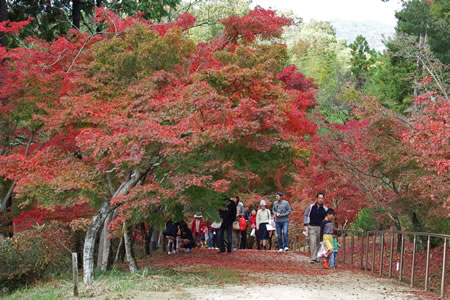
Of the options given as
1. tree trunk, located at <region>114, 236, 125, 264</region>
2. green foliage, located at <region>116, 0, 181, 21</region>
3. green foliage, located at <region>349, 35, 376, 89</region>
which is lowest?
tree trunk, located at <region>114, 236, 125, 264</region>

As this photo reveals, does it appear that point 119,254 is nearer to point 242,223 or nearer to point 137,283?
point 242,223

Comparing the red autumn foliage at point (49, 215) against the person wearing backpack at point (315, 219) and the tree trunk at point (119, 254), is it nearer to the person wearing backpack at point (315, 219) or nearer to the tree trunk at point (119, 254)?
the tree trunk at point (119, 254)

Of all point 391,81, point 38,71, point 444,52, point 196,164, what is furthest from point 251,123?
point 391,81

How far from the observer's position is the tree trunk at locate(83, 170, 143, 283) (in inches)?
378

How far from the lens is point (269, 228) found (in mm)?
17484

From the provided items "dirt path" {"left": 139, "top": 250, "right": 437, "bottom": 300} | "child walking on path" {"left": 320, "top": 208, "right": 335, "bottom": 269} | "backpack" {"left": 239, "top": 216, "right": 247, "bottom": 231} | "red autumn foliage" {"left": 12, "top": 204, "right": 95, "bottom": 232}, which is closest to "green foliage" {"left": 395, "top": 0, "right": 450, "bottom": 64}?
"backpack" {"left": 239, "top": 216, "right": 247, "bottom": 231}

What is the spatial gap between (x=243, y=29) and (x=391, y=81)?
41.1 ft

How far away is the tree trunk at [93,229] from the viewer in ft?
31.5

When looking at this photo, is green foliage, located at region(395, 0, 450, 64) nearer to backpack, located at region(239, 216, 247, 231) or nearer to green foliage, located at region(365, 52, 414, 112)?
green foliage, located at region(365, 52, 414, 112)

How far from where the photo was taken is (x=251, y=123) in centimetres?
966

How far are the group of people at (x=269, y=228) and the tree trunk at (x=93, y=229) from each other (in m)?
2.12

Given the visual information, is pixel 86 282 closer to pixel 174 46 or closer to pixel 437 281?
pixel 174 46

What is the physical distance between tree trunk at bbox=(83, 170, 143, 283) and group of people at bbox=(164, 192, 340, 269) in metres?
2.12

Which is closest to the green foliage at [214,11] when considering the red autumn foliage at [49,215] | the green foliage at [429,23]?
the green foliage at [429,23]
